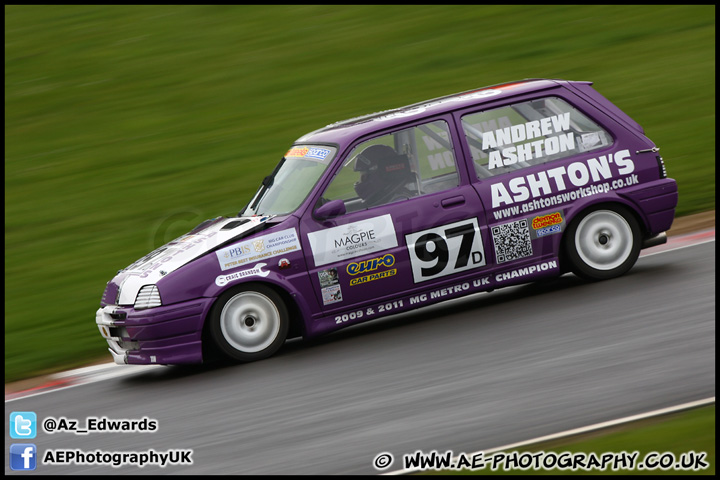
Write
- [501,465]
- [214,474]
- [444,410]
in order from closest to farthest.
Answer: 1. [501,465]
2. [214,474]
3. [444,410]

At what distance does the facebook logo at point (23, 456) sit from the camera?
19.4 ft

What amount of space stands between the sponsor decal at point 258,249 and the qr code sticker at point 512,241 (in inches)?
68.4

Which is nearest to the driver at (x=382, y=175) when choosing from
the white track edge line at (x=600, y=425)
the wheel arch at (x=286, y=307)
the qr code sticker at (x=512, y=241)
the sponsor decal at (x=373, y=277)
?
the sponsor decal at (x=373, y=277)

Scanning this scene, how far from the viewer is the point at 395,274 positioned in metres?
7.53

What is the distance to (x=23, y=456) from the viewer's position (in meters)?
6.07

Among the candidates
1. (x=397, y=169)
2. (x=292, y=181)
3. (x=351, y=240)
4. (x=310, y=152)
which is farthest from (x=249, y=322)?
(x=397, y=169)

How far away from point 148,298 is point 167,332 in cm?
33

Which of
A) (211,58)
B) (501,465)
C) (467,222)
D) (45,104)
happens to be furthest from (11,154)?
(501,465)

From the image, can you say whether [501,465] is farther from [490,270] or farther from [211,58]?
[211,58]

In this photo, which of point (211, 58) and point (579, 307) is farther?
point (211, 58)

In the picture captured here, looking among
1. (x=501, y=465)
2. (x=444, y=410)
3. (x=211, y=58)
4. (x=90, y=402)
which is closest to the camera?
(x=501, y=465)

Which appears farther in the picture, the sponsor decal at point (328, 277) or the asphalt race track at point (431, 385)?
the sponsor decal at point (328, 277)

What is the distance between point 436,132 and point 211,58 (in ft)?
32.9

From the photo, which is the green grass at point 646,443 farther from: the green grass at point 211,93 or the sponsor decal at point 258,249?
the green grass at point 211,93
